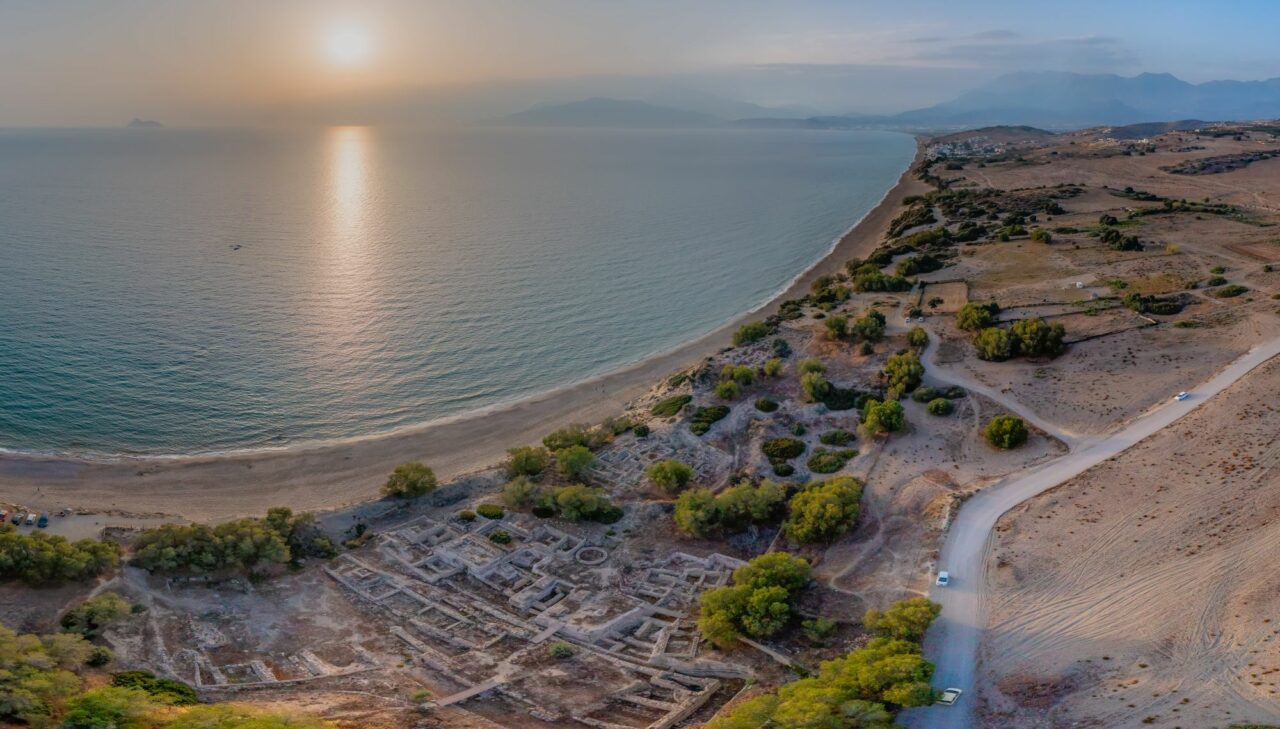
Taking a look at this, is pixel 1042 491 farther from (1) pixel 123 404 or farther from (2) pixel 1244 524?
(1) pixel 123 404

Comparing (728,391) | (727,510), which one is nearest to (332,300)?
(728,391)

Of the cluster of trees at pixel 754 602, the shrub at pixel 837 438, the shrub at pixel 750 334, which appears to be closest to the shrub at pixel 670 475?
the shrub at pixel 837 438

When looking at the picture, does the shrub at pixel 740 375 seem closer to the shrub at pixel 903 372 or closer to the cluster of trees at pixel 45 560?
the shrub at pixel 903 372

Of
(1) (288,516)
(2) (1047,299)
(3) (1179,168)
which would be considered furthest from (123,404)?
(3) (1179,168)

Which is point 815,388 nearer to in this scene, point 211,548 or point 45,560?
point 211,548

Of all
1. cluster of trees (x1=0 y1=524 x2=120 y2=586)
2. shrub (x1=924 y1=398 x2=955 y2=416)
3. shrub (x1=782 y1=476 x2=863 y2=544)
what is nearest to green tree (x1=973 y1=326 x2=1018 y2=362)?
shrub (x1=924 y1=398 x2=955 y2=416)

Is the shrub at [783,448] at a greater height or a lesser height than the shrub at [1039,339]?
lesser
